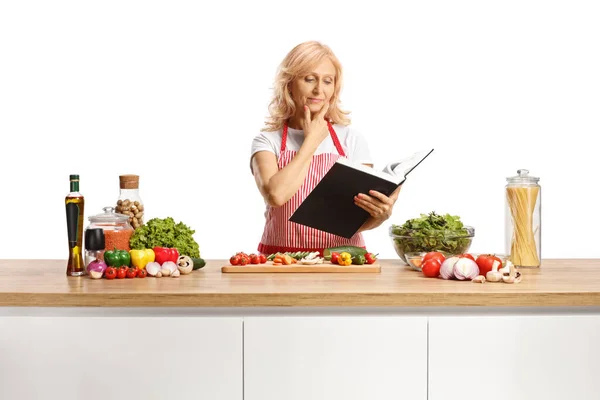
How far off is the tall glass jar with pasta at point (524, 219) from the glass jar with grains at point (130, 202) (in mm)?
1383

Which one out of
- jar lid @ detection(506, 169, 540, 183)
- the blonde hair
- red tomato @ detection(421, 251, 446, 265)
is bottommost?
red tomato @ detection(421, 251, 446, 265)

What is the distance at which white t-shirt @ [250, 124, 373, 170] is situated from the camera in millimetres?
3631

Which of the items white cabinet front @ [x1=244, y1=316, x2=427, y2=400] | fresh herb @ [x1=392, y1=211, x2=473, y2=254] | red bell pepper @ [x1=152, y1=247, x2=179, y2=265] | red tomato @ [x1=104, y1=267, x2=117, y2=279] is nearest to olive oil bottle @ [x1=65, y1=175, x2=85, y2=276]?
red tomato @ [x1=104, y1=267, x2=117, y2=279]

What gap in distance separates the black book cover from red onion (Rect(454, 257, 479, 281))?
426mm

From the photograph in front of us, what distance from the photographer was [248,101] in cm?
551

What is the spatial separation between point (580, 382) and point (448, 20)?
3649 millimetres

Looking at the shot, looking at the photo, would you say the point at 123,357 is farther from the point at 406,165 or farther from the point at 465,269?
the point at 406,165

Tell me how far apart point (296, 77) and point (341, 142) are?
393 millimetres

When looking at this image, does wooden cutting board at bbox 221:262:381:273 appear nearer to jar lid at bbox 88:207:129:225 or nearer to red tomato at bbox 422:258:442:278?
red tomato at bbox 422:258:442:278

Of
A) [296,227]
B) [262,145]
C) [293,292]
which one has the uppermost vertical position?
[262,145]

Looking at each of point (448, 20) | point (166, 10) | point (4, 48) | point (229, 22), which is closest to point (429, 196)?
point (448, 20)

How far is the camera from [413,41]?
551cm

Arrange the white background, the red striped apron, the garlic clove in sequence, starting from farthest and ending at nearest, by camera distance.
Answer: the white background → the red striped apron → the garlic clove

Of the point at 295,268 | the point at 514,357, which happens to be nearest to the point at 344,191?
the point at 295,268
